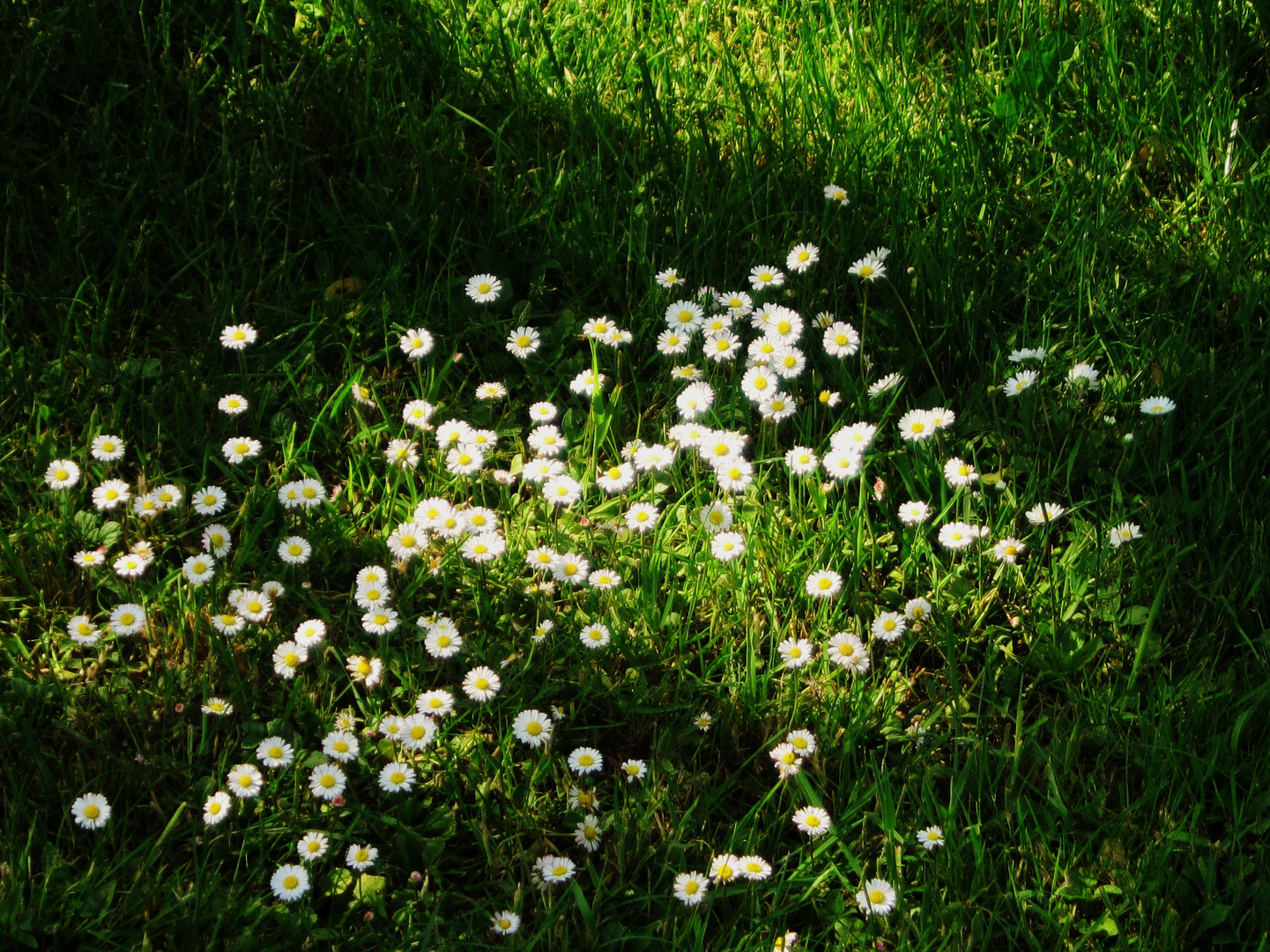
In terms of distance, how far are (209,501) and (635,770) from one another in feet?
3.50

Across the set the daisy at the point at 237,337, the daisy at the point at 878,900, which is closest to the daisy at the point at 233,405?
the daisy at the point at 237,337

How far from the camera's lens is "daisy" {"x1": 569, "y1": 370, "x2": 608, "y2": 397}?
261 centimetres

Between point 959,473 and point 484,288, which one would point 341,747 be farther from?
point 959,473

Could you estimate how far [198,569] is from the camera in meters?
2.27

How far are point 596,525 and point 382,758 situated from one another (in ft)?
2.14

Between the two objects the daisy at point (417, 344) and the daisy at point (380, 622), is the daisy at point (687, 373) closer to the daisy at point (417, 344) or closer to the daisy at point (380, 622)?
the daisy at point (417, 344)

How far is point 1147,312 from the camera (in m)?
2.74

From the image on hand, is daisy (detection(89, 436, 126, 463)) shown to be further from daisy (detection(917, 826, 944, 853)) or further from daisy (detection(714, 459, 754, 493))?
daisy (detection(917, 826, 944, 853))

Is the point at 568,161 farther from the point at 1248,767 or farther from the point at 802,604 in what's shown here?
the point at 1248,767

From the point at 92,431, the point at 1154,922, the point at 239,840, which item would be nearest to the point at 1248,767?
the point at 1154,922

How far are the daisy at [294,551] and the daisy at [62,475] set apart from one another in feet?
1.54

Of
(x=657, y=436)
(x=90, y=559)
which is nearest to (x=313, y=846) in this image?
(x=90, y=559)

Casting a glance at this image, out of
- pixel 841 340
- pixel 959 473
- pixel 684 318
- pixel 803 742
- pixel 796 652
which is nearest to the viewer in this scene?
pixel 803 742

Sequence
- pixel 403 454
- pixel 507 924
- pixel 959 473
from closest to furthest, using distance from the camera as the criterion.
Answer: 1. pixel 507 924
2. pixel 959 473
3. pixel 403 454
